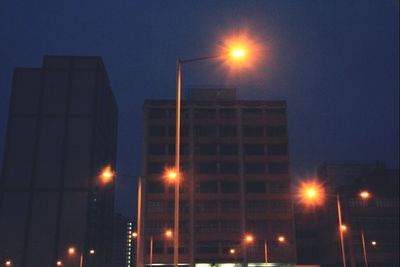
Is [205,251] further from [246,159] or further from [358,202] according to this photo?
[358,202]

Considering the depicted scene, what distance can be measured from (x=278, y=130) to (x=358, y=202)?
22915 millimetres

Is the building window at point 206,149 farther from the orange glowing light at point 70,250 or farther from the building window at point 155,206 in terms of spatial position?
the orange glowing light at point 70,250

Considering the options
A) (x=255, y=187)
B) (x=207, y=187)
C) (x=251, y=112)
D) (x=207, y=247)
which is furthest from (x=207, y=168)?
(x=207, y=247)

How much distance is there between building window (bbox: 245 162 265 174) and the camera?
332 ft

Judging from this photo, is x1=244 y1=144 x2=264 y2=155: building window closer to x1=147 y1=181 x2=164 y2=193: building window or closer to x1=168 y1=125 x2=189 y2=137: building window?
x1=168 y1=125 x2=189 y2=137: building window

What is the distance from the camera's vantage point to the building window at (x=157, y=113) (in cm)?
10181

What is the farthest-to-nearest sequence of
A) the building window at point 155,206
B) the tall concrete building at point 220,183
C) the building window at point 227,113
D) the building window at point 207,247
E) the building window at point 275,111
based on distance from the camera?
the building window at point 227,113 < the building window at point 275,111 < the building window at point 155,206 < the tall concrete building at point 220,183 < the building window at point 207,247

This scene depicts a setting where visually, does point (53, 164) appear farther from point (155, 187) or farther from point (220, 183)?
point (220, 183)

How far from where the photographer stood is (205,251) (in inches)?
3723

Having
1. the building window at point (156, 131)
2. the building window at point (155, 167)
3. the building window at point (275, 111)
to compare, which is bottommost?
the building window at point (155, 167)

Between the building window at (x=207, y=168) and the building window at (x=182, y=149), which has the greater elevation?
the building window at (x=182, y=149)

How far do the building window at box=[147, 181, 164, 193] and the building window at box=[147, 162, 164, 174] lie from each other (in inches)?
92.0

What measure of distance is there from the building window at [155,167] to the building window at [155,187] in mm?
2337

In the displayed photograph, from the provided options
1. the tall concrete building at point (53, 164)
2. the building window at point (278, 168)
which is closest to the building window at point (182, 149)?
the building window at point (278, 168)
